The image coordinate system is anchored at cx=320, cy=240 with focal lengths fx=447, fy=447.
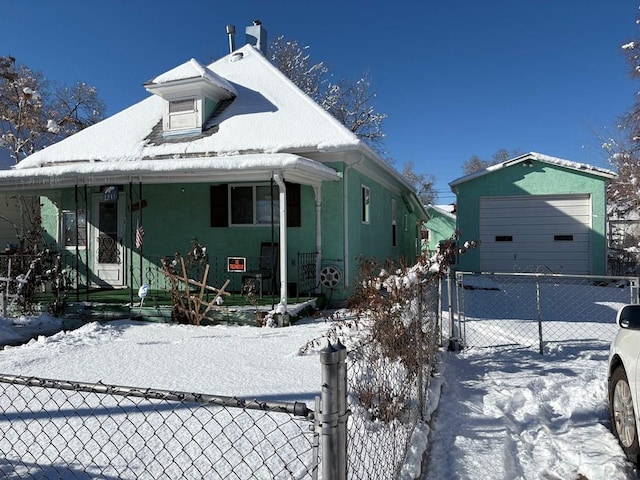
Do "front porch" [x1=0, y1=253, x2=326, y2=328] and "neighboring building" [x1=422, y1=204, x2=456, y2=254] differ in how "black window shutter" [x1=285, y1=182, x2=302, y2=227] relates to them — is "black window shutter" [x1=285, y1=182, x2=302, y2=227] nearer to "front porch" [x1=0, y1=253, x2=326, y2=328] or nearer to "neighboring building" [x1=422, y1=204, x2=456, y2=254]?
"front porch" [x1=0, y1=253, x2=326, y2=328]

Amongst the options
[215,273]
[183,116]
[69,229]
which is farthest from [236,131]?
[69,229]

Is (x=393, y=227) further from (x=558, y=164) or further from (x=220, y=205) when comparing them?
(x=220, y=205)

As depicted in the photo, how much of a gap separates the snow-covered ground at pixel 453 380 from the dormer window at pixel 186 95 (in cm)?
566

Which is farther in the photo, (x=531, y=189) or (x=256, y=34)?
(x=256, y=34)

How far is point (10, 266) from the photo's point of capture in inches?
346

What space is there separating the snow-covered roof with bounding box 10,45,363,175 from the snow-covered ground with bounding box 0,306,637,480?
3767mm

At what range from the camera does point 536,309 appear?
9711mm

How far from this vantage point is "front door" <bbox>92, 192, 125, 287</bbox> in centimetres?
1148

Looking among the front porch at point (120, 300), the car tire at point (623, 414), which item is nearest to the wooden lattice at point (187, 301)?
the front porch at point (120, 300)

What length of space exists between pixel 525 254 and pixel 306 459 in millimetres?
14006

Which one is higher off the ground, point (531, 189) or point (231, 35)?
point (231, 35)

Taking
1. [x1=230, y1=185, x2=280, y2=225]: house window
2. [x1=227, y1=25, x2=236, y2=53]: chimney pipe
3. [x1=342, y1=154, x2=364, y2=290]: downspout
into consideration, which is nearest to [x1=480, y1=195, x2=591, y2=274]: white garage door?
[x1=342, y1=154, x2=364, y2=290]: downspout

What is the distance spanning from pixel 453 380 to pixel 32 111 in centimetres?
2800

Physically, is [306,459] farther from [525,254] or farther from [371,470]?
[525,254]
